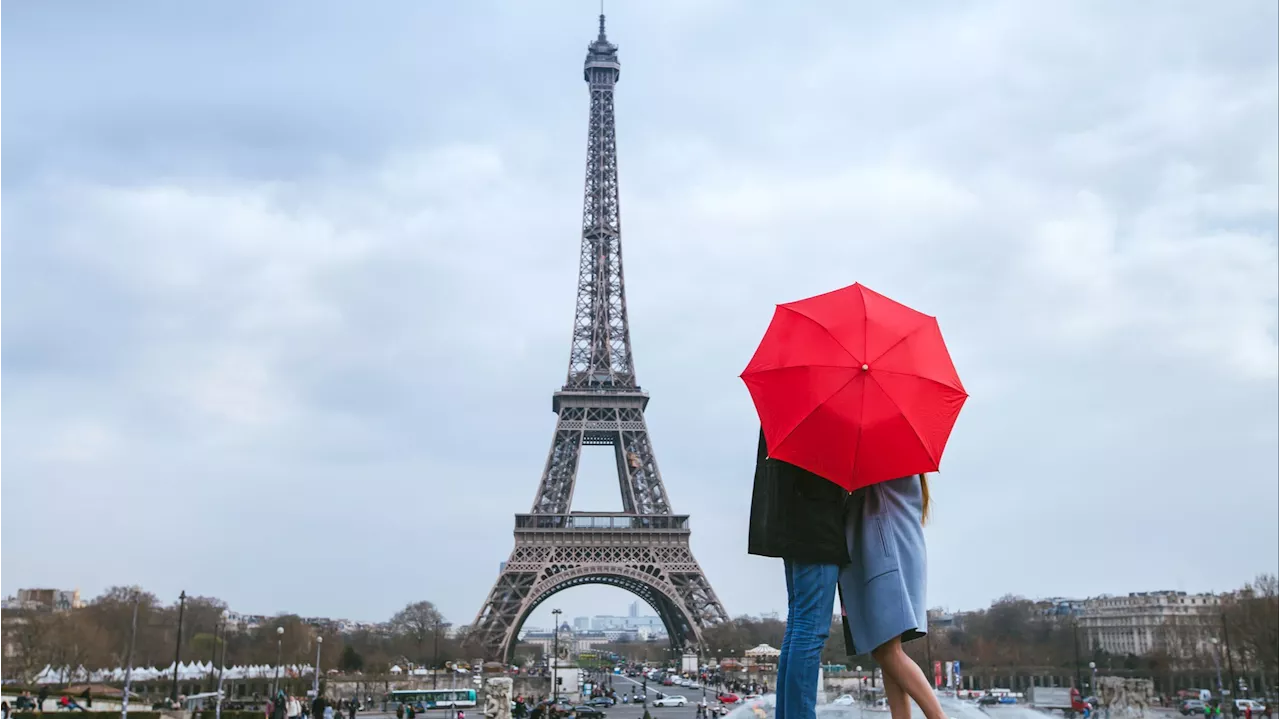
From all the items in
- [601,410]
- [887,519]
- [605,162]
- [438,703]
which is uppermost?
[605,162]

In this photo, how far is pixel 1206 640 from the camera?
67.1m

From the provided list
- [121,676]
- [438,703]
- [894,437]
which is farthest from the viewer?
[121,676]

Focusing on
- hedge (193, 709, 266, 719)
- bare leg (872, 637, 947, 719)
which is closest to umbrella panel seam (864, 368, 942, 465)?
bare leg (872, 637, 947, 719)

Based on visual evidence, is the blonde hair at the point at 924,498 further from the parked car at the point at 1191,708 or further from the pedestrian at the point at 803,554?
the parked car at the point at 1191,708

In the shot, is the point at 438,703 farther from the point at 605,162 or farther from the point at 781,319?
the point at 781,319

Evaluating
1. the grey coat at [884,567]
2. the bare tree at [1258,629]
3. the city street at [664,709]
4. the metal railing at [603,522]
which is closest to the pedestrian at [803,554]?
the grey coat at [884,567]

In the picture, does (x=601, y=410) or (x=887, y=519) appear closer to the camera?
(x=887, y=519)

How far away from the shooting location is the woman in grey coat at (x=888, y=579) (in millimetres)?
5422

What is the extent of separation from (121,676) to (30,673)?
31.3 ft

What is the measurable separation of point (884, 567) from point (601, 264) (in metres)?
64.4

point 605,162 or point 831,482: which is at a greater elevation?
point 605,162

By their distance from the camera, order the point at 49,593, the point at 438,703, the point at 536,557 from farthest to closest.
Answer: the point at 49,593 < the point at 536,557 < the point at 438,703

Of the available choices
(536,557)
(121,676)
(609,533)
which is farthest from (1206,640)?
(121,676)

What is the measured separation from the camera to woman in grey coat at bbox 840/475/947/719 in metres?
5.42
